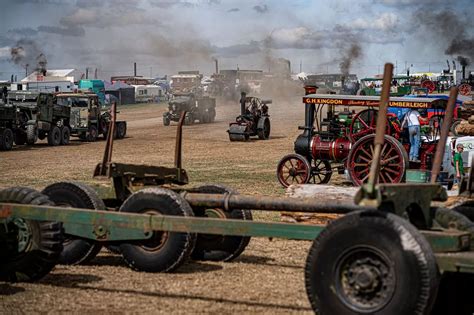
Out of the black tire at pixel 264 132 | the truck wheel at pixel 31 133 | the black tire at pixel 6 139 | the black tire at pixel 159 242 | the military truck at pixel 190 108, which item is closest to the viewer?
the black tire at pixel 159 242

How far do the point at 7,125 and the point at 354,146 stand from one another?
1836 centimetres

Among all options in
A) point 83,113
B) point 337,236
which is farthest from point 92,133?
point 337,236

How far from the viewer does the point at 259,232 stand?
20.9ft

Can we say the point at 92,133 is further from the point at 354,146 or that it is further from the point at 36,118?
the point at 354,146

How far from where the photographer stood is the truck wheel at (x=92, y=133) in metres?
34.9

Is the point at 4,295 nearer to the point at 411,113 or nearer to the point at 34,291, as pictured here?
the point at 34,291

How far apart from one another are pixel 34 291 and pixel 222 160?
674 inches

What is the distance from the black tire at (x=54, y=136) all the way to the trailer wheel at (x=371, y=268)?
27789 millimetres

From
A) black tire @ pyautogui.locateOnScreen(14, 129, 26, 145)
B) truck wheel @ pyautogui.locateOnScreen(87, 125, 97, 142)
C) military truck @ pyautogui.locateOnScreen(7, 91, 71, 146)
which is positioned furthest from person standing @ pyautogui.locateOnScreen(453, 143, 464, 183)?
truck wheel @ pyautogui.locateOnScreen(87, 125, 97, 142)

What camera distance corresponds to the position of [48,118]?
105 feet

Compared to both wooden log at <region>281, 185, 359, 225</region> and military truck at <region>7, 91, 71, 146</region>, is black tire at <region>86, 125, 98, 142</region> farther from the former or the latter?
wooden log at <region>281, 185, 359, 225</region>

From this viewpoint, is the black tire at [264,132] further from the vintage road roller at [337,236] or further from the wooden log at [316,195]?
the vintage road roller at [337,236]

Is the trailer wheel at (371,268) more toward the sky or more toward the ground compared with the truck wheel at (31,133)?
more toward the sky

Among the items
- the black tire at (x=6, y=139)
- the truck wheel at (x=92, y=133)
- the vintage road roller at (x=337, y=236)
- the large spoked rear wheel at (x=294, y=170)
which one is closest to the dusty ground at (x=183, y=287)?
the vintage road roller at (x=337, y=236)
